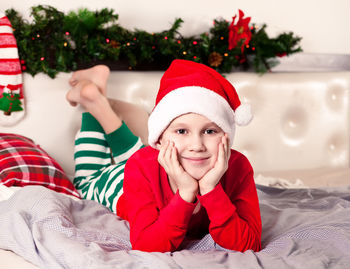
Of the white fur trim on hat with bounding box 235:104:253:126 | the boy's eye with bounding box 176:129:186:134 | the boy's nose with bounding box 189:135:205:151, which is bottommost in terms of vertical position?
the boy's nose with bounding box 189:135:205:151

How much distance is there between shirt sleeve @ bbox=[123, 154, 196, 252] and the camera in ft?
2.87

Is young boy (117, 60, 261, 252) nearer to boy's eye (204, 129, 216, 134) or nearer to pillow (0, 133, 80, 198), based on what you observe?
boy's eye (204, 129, 216, 134)

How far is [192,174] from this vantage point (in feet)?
2.98

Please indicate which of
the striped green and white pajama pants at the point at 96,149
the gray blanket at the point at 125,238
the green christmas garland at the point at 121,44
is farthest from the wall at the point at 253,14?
the gray blanket at the point at 125,238

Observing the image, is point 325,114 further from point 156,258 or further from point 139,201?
point 156,258

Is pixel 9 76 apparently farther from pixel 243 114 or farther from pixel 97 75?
pixel 243 114

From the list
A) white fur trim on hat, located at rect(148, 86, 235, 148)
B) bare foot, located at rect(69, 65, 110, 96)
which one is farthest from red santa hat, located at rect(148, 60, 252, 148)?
bare foot, located at rect(69, 65, 110, 96)

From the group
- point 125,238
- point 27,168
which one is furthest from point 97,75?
point 125,238

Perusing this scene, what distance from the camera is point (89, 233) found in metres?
1.00

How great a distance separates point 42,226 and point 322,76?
5.35 feet

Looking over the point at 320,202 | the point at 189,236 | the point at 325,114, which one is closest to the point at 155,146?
the point at 189,236

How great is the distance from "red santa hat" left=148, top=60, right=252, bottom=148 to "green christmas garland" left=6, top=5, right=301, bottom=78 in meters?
0.81

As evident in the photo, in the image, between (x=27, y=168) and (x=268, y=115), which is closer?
(x=27, y=168)

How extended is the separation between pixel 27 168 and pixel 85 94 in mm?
372
